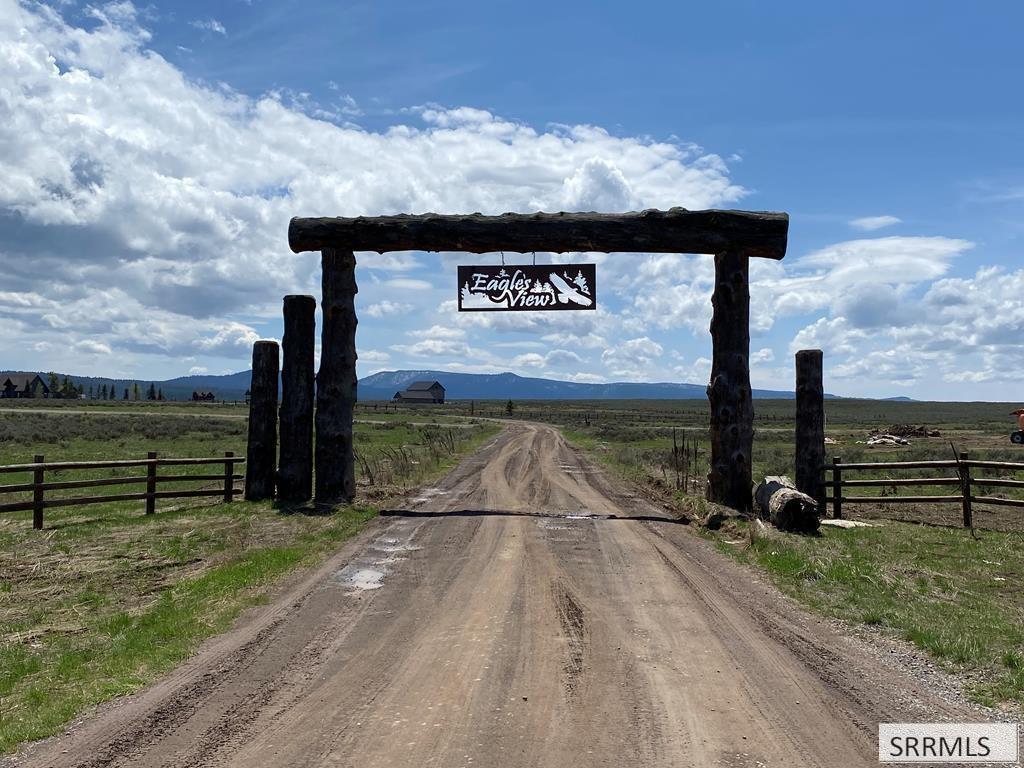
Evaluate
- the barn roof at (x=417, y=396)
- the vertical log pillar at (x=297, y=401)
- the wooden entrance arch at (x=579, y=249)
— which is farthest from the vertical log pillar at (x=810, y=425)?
the barn roof at (x=417, y=396)

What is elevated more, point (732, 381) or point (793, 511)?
point (732, 381)

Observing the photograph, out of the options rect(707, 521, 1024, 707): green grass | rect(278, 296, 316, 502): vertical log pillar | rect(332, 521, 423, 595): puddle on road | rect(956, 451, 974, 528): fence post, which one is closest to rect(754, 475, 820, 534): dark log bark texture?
rect(707, 521, 1024, 707): green grass

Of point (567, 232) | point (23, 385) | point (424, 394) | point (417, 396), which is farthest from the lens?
point (417, 396)

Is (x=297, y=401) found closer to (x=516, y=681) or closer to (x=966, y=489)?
(x=516, y=681)

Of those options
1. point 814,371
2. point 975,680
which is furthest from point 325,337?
point 975,680

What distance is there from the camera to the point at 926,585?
9.25 meters

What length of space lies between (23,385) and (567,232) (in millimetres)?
151949

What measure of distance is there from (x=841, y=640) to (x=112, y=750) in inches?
238

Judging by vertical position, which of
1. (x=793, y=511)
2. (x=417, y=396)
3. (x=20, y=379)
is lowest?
(x=793, y=511)

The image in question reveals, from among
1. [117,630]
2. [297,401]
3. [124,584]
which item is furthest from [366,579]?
[297,401]

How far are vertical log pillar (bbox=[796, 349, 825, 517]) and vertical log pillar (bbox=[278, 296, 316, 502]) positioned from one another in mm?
10107

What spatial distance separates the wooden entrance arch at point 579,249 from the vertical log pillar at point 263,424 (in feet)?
4.75

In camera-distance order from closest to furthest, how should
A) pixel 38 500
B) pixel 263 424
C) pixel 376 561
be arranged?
1. pixel 376 561
2. pixel 38 500
3. pixel 263 424

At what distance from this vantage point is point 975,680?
5914 millimetres
